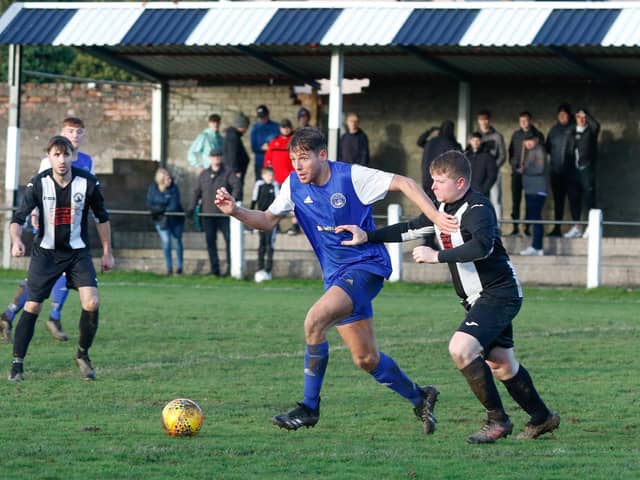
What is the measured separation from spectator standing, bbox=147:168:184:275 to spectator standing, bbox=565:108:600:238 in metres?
6.22

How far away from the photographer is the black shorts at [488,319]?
786 centimetres

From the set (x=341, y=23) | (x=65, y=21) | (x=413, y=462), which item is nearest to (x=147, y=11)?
(x=65, y=21)

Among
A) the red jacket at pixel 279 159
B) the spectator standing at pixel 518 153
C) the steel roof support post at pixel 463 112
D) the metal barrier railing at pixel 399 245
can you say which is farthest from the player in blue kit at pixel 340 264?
the steel roof support post at pixel 463 112

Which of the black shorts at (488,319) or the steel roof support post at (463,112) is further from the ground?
the steel roof support post at (463,112)

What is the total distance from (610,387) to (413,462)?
356 centimetres

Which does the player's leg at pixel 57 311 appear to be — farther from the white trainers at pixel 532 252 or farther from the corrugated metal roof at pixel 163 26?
the corrugated metal roof at pixel 163 26

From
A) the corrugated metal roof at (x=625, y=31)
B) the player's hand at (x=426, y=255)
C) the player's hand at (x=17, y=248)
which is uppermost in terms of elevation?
the corrugated metal roof at (x=625, y=31)

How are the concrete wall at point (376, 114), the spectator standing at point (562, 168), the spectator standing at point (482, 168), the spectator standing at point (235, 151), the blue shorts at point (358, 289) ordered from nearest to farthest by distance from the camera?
the blue shorts at point (358, 289) → the spectator standing at point (482, 168) → the spectator standing at point (562, 168) → the spectator standing at point (235, 151) → the concrete wall at point (376, 114)

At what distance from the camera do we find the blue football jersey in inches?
328

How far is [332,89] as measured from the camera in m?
22.5

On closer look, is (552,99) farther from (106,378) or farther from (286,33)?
(106,378)

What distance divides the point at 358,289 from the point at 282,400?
1.57 m

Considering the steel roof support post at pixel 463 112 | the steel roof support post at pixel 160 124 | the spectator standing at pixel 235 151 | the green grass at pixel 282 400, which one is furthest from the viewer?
the steel roof support post at pixel 160 124

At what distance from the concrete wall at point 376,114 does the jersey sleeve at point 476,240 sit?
1663 centimetres
